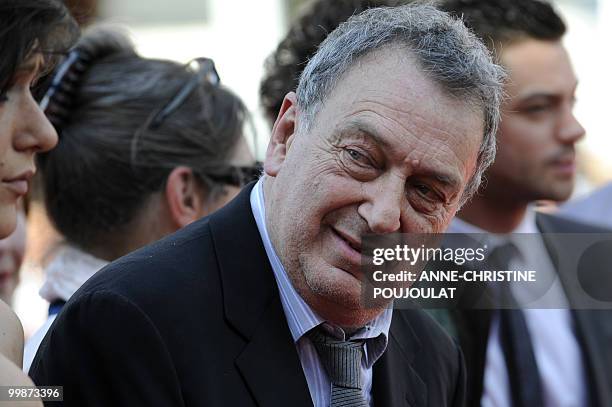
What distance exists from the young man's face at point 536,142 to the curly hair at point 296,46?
75 cm

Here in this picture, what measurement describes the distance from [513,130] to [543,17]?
2.22 feet

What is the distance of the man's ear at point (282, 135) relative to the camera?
8.26 ft

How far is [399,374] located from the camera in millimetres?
2615

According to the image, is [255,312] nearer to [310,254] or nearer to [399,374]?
[310,254]

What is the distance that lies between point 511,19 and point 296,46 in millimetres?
981

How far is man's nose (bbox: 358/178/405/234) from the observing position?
2.28 meters

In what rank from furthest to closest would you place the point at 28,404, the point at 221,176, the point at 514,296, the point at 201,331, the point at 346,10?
the point at 346,10 → the point at 221,176 → the point at 514,296 → the point at 201,331 → the point at 28,404

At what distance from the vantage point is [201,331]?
2289mm

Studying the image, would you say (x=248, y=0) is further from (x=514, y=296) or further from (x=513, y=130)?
(x=514, y=296)

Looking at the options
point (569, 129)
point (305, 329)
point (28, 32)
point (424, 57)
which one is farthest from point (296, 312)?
point (569, 129)

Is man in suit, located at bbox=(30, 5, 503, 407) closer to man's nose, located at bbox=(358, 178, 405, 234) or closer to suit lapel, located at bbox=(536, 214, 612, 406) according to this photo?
man's nose, located at bbox=(358, 178, 405, 234)

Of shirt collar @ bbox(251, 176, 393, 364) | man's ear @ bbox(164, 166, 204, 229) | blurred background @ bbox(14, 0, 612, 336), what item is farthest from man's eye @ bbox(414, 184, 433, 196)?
blurred background @ bbox(14, 0, 612, 336)

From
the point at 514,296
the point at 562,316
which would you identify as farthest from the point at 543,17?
the point at 514,296

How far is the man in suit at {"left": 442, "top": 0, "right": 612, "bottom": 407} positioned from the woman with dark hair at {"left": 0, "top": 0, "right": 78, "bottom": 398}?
4.90 feet
